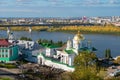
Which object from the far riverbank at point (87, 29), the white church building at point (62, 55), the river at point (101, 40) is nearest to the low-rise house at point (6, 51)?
the white church building at point (62, 55)

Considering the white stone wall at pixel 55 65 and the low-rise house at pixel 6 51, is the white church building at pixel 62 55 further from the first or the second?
the low-rise house at pixel 6 51

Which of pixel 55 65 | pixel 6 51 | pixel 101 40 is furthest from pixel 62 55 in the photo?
pixel 101 40

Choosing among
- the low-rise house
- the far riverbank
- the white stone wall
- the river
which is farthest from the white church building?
the far riverbank

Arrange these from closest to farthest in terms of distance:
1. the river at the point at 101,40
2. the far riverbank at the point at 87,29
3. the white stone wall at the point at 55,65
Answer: the white stone wall at the point at 55,65, the river at the point at 101,40, the far riverbank at the point at 87,29

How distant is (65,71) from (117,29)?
15.3m

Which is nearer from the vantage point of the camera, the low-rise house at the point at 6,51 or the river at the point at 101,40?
the low-rise house at the point at 6,51

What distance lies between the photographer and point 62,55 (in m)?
9.01

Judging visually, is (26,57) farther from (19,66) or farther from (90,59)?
(90,59)

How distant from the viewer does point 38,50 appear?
9.95 metres

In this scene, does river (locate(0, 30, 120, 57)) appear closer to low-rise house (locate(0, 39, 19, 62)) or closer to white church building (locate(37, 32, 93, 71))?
white church building (locate(37, 32, 93, 71))

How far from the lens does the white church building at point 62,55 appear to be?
8609 mm

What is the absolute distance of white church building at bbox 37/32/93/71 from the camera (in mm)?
8609

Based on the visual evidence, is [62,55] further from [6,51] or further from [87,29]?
[87,29]

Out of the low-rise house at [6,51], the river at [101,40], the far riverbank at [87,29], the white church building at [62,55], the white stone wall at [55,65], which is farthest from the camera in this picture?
the far riverbank at [87,29]
